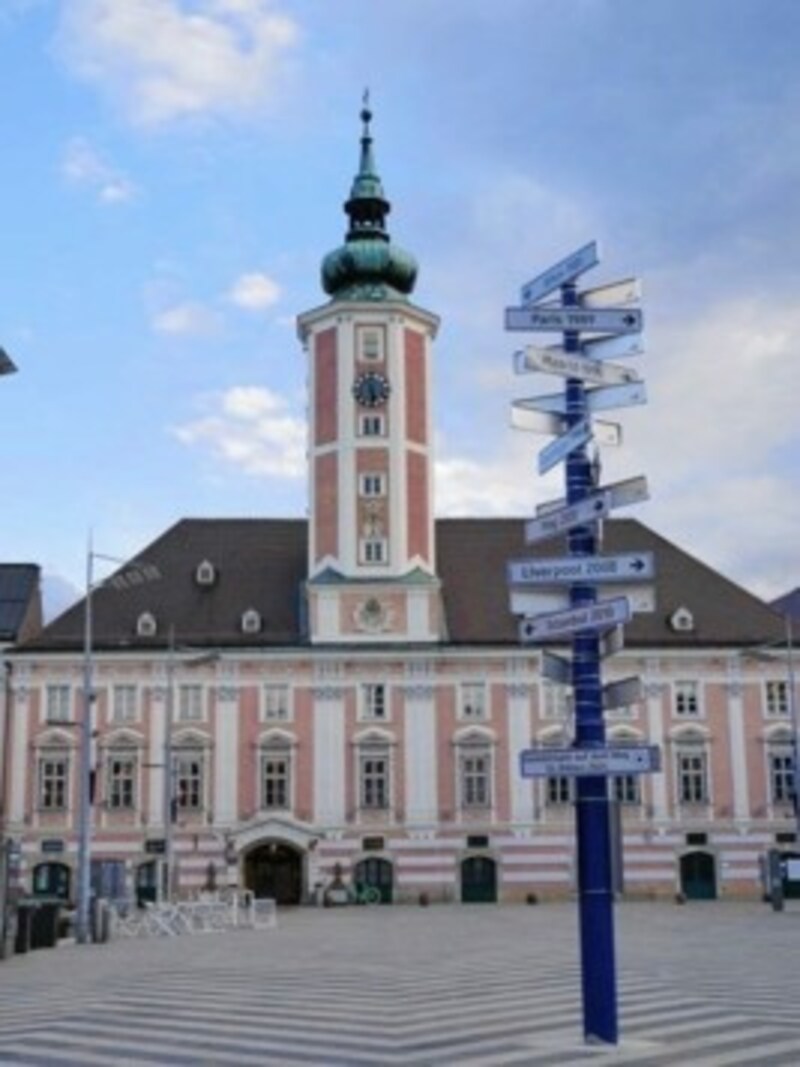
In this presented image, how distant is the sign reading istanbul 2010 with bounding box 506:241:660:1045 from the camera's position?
14172mm

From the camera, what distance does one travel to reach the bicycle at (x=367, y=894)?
58375 millimetres

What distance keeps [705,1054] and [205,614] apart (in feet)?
168

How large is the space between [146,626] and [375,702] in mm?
10904

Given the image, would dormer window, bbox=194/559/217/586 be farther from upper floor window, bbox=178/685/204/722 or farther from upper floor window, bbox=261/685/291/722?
upper floor window, bbox=261/685/291/722

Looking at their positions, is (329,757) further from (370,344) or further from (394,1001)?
(394,1001)

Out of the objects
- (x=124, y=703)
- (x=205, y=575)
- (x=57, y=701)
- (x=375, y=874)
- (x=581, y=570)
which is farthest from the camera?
(x=205, y=575)

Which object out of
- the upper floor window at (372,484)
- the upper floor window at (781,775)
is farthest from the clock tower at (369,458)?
the upper floor window at (781,775)

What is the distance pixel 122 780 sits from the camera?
5981 centimetres

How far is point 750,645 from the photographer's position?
6203 centimetres

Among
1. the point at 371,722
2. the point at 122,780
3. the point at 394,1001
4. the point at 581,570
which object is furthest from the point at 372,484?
the point at 581,570

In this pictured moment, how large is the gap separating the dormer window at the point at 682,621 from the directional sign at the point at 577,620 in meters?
48.5

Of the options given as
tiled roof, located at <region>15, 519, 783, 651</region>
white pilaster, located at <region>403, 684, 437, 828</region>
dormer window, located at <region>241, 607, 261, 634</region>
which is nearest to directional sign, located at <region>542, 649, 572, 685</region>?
tiled roof, located at <region>15, 519, 783, 651</region>

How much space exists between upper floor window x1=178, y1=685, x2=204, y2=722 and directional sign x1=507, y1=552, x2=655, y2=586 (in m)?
47.0

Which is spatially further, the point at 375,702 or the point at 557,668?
the point at 375,702
